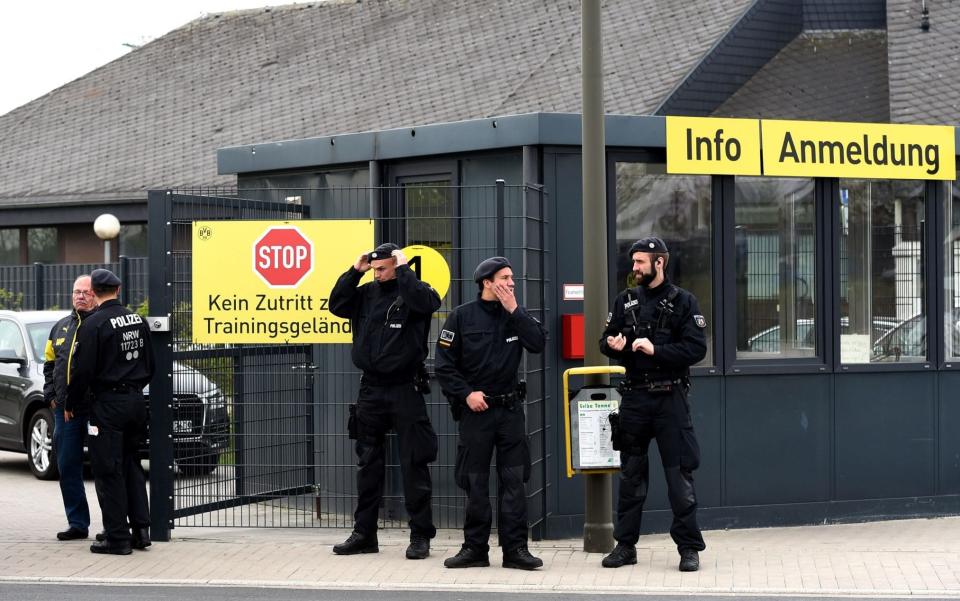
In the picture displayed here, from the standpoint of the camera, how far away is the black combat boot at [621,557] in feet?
28.3

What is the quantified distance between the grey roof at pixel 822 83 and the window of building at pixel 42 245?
14635 mm

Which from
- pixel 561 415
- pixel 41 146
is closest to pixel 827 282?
pixel 561 415

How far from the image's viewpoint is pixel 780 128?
10273 mm

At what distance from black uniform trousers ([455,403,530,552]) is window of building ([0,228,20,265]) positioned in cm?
2229

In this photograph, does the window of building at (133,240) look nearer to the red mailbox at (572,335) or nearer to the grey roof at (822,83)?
the grey roof at (822,83)

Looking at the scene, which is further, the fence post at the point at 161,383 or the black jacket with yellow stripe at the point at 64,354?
the fence post at the point at 161,383

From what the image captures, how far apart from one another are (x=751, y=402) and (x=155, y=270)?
176 inches

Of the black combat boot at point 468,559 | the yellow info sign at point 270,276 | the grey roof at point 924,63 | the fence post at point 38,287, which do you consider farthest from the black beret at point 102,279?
the fence post at point 38,287

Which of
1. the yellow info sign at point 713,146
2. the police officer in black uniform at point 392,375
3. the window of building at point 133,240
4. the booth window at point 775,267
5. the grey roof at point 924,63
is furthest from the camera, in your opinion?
the window of building at point 133,240

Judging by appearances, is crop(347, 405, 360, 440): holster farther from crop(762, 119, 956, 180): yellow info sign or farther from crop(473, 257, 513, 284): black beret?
crop(762, 119, 956, 180): yellow info sign

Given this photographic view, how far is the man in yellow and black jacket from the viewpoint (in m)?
9.55

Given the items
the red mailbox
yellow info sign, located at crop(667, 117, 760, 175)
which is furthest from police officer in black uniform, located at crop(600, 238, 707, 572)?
yellow info sign, located at crop(667, 117, 760, 175)

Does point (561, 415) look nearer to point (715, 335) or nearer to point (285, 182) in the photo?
point (715, 335)

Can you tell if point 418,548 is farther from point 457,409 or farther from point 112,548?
point 112,548
